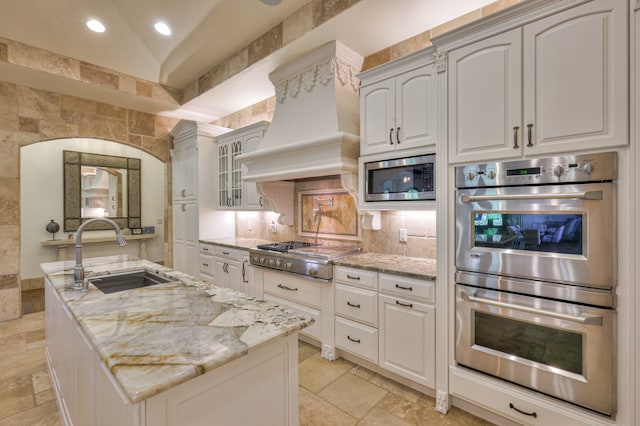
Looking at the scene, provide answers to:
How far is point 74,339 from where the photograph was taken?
1497 millimetres

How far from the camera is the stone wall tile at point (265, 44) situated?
9.65 feet

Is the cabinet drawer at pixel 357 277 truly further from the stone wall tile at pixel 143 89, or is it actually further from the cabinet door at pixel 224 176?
the stone wall tile at pixel 143 89

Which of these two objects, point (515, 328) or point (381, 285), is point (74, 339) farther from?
point (515, 328)

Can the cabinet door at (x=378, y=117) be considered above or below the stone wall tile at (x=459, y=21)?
below

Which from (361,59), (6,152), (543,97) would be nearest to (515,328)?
(543,97)

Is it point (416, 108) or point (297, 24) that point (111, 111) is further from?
point (416, 108)

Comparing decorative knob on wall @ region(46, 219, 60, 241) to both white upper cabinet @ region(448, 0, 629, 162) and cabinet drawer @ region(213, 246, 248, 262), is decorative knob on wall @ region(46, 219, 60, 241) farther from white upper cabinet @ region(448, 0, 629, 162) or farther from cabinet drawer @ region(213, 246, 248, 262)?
white upper cabinet @ region(448, 0, 629, 162)

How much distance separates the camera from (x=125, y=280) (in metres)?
2.21

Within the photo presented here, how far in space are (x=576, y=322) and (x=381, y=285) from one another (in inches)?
45.6

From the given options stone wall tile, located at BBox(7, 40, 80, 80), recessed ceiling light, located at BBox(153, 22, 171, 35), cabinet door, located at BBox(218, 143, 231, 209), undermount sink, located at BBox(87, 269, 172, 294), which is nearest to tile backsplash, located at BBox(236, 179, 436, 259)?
cabinet door, located at BBox(218, 143, 231, 209)

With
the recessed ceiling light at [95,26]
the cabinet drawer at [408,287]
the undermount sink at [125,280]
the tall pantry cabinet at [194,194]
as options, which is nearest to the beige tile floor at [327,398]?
the cabinet drawer at [408,287]

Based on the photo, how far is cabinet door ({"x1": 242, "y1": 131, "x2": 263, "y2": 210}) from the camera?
3891 millimetres

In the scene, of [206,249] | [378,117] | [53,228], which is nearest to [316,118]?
[378,117]

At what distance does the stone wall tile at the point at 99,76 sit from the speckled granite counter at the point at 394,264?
3614 mm
